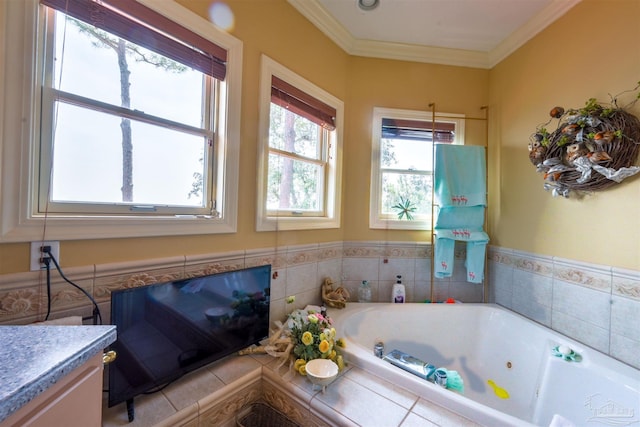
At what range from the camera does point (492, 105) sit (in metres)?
2.36

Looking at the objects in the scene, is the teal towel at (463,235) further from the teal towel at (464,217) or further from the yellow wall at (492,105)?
the yellow wall at (492,105)

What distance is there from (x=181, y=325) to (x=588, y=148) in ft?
7.52

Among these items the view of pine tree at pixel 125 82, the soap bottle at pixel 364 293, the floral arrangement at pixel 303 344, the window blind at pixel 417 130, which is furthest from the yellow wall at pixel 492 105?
the floral arrangement at pixel 303 344

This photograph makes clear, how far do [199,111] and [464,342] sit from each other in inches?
95.2

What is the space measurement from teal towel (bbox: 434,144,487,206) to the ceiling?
32.8 inches

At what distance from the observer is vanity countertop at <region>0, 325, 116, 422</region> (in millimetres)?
419

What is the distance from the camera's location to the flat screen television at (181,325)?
101 centimetres

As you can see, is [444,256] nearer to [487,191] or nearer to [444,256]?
[444,256]

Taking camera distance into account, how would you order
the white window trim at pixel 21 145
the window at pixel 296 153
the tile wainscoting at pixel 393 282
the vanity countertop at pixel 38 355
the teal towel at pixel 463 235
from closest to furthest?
the vanity countertop at pixel 38 355 → the white window trim at pixel 21 145 → the tile wainscoting at pixel 393 282 → the window at pixel 296 153 → the teal towel at pixel 463 235

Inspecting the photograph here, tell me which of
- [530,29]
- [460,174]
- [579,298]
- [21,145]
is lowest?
[579,298]

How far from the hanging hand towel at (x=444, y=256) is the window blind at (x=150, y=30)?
6.46ft

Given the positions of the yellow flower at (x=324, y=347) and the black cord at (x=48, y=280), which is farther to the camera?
the yellow flower at (x=324, y=347)

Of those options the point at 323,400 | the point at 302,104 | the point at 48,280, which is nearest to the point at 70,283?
the point at 48,280

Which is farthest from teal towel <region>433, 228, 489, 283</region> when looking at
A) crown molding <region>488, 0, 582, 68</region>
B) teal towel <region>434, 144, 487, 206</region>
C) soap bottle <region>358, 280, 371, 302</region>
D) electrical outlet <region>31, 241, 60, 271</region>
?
electrical outlet <region>31, 241, 60, 271</region>
